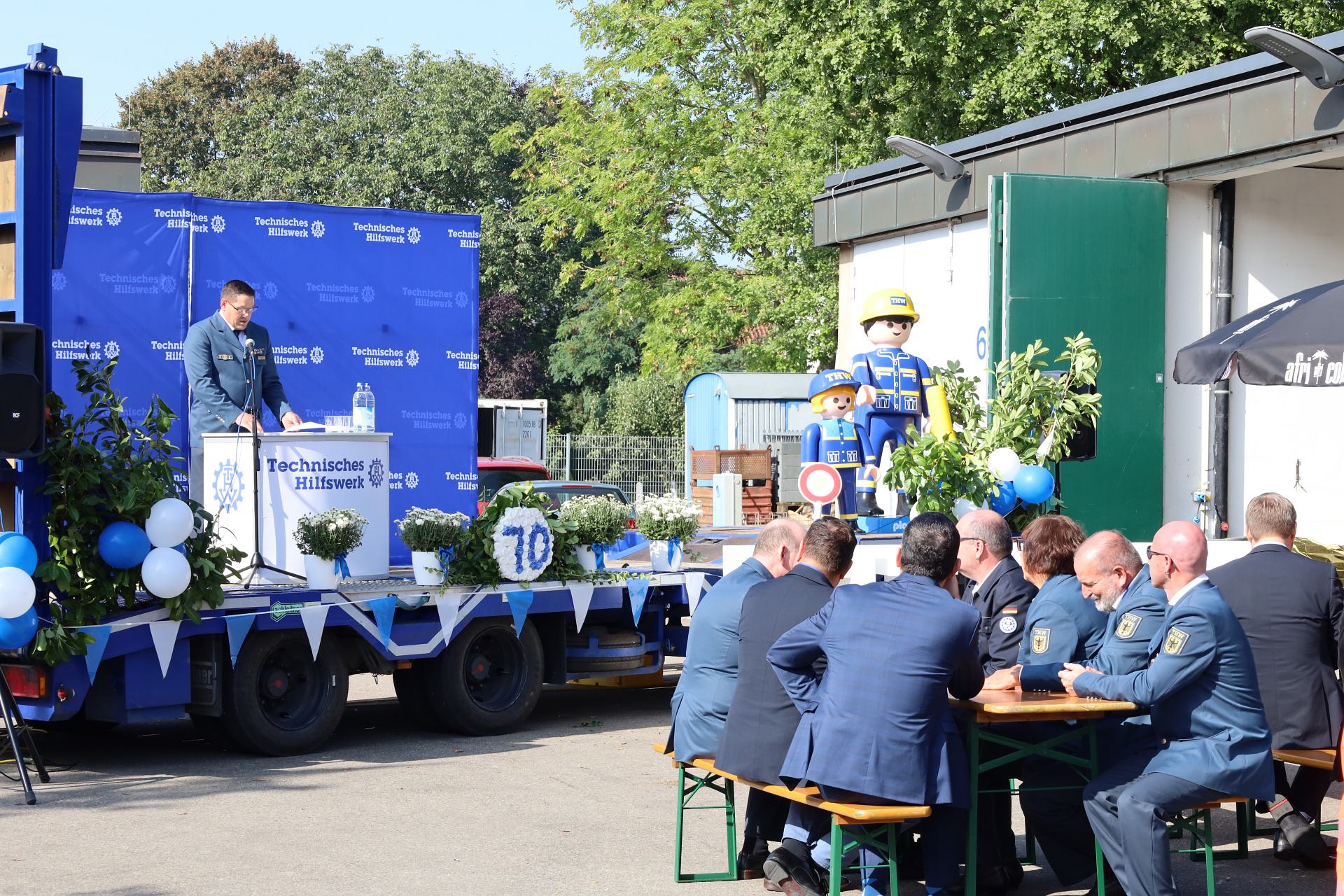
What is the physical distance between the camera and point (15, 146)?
8.19 meters

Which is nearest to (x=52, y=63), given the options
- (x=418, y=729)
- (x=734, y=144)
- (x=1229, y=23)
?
(x=418, y=729)

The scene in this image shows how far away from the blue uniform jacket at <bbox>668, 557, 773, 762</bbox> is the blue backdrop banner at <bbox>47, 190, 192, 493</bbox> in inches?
274

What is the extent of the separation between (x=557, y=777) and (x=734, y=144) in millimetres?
21700

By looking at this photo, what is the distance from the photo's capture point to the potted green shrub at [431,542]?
31.3ft

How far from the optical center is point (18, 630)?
7762 millimetres

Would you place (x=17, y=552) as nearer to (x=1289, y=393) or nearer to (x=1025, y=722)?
(x=1025, y=722)

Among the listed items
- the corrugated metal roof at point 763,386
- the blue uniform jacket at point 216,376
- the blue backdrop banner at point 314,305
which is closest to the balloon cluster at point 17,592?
the blue uniform jacket at point 216,376

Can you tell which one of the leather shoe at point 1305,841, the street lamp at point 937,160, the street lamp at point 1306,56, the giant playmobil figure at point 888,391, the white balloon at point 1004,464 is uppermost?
the street lamp at point 1306,56

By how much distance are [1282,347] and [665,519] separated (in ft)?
14.5

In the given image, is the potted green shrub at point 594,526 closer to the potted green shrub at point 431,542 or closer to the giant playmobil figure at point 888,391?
the potted green shrub at point 431,542

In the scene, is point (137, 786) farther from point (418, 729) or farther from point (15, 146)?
point (15, 146)

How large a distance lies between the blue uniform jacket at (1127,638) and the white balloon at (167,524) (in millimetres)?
4806

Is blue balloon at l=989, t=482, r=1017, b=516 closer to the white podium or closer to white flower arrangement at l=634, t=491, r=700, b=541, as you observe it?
white flower arrangement at l=634, t=491, r=700, b=541

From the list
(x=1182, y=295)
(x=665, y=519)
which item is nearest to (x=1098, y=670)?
(x=665, y=519)
